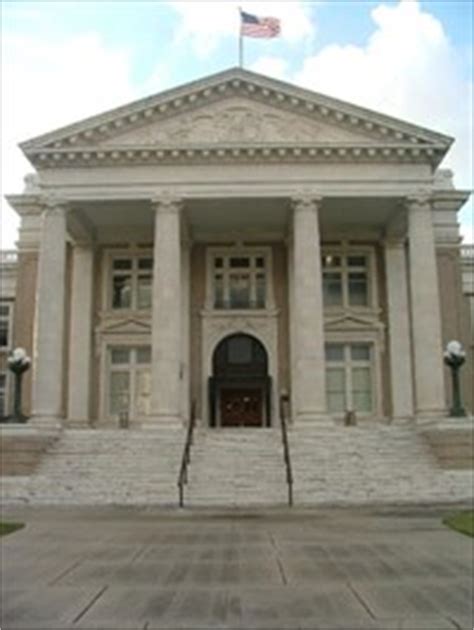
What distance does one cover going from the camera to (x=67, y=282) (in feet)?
119

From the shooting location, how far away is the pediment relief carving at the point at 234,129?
3191cm

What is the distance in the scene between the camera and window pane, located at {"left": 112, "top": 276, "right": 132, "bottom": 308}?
3706 cm

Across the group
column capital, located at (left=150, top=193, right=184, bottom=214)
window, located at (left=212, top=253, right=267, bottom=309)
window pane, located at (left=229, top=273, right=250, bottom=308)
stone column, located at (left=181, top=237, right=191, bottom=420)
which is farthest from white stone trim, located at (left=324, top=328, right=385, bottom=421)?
column capital, located at (left=150, top=193, right=184, bottom=214)

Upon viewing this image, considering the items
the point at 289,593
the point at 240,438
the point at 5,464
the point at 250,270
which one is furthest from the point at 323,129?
the point at 289,593

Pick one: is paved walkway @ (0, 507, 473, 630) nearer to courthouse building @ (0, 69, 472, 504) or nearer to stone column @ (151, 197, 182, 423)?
stone column @ (151, 197, 182, 423)

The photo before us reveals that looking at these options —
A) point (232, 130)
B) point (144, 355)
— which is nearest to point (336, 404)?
point (144, 355)

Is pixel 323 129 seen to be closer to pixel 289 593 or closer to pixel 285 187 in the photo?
pixel 285 187

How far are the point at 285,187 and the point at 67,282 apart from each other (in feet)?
34.8

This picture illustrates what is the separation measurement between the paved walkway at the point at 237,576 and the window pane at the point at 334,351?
2032cm

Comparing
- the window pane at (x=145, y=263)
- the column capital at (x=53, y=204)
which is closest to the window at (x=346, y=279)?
the window pane at (x=145, y=263)

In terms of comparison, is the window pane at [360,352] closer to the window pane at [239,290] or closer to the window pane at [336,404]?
the window pane at [336,404]

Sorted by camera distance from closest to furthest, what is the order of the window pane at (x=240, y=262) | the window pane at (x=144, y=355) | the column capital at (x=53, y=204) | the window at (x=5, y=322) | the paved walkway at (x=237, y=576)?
the paved walkway at (x=237, y=576)
the column capital at (x=53, y=204)
the window pane at (x=144, y=355)
the window pane at (x=240, y=262)
the window at (x=5, y=322)

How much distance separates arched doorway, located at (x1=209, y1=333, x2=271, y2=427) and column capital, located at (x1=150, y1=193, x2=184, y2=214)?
7.32 metres

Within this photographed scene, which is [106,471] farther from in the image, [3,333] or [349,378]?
[3,333]
